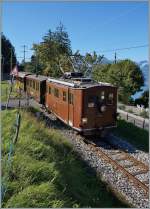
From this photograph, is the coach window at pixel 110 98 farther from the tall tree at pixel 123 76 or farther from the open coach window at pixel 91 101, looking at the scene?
the tall tree at pixel 123 76

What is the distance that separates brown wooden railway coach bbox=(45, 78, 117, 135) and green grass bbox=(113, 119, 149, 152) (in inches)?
40.1

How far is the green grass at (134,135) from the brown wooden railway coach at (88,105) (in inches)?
40.1

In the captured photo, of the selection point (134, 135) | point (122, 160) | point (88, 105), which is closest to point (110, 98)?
point (88, 105)

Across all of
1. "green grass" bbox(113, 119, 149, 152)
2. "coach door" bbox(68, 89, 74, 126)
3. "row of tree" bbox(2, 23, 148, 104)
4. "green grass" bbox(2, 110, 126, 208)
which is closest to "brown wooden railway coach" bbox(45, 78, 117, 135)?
"coach door" bbox(68, 89, 74, 126)

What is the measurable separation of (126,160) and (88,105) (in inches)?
129

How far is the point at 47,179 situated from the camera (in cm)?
825

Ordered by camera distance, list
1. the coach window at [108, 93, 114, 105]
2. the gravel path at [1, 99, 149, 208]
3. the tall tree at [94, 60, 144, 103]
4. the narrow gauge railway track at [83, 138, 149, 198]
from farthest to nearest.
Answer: the tall tree at [94, 60, 144, 103]
the coach window at [108, 93, 114, 105]
the narrow gauge railway track at [83, 138, 149, 198]
the gravel path at [1, 99, 149, 208]

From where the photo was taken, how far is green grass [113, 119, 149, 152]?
15.4 m

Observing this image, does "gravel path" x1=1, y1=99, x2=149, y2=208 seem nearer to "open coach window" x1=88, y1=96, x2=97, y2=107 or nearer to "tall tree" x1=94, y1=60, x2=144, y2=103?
"open coach window" x1=88, y1=96, x2=97, y2=107

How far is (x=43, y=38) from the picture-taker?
4241cm

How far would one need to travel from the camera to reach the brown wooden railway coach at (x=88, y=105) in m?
15.0

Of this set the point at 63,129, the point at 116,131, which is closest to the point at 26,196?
the point at 63,129

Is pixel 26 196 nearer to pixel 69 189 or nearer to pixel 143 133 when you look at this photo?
pixel 69 189

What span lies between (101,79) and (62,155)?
24.3 m
